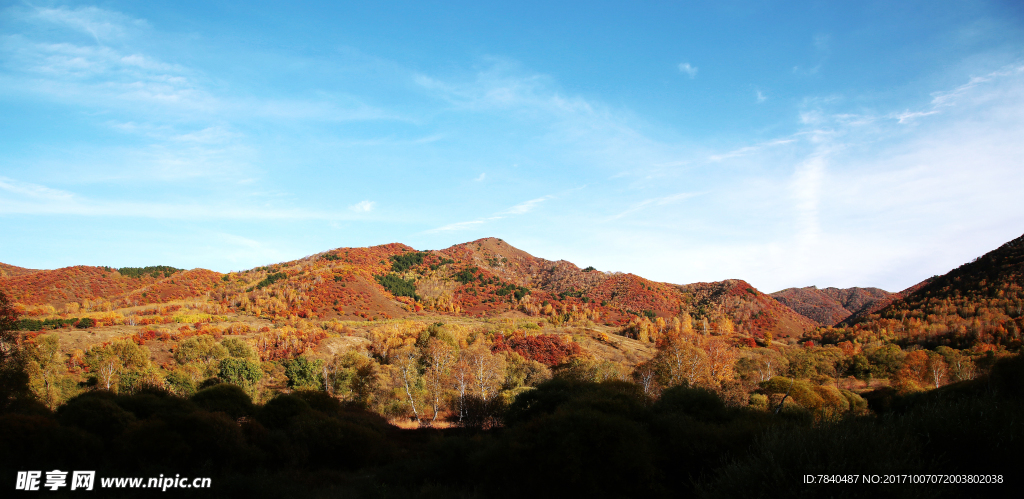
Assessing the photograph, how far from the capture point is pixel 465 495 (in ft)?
52.4

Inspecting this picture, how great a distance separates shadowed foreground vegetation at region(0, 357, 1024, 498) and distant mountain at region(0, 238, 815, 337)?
98518 mm

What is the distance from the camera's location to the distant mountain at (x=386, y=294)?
393 feet

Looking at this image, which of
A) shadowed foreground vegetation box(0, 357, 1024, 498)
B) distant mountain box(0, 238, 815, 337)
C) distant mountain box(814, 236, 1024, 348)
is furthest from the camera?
distant mountain box(0, 238, 815, 337)

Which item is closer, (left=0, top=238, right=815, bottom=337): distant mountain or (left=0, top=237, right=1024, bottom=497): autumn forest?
(left=0, top=237, right=1024, bottom=497): autumn forest

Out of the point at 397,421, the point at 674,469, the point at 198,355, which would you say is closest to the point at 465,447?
the point at 674,469

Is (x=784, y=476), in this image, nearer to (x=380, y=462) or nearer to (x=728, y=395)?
(x=380, y=462)

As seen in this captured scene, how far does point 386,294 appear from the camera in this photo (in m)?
144

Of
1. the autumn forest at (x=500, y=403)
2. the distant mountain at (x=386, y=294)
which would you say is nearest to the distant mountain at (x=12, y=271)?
the distant mountain at (x=386, y=294)

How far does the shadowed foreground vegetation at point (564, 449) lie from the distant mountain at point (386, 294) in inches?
3879

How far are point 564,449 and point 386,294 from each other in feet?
446

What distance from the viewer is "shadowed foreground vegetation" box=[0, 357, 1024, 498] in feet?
29.9

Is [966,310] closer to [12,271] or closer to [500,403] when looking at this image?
[500,403]

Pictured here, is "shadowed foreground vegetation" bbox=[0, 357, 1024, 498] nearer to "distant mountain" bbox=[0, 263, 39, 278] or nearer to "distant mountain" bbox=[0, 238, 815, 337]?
"distant mountain" bbox=[0, 238, 815, 337]

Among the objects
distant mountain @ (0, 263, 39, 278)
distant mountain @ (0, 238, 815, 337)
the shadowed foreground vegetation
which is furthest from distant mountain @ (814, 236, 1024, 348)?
distant mountain @ (0, 263, 39, 278)
